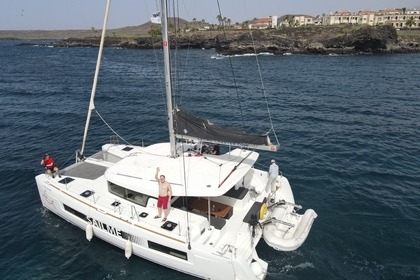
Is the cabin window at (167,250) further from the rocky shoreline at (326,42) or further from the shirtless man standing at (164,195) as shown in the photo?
the rocky shoreline at (326,42)

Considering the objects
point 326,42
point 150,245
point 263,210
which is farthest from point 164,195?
point 326,42

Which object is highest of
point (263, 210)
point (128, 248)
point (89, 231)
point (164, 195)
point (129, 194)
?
point (164, 195)

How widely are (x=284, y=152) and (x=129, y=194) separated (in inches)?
511

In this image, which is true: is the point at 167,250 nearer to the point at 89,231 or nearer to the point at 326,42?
the point at 89,231

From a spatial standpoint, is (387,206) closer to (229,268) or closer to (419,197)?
(419,197)

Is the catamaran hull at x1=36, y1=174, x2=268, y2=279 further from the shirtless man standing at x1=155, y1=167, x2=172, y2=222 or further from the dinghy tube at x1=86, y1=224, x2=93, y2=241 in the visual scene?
the shirtless man standing at x1=155, y1=167, x2=172, y2=222

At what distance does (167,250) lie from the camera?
1148 cm

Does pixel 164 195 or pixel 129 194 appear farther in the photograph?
pixel 129 194

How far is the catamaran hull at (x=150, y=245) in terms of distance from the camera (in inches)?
411

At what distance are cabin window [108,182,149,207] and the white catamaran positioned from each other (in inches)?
1.6

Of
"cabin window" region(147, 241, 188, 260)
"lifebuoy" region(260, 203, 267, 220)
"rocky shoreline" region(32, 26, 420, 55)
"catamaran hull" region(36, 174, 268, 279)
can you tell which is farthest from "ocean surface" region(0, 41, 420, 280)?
"rocky shoreline" region(32, 26, 420, 55)

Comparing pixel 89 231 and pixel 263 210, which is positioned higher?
pixel 263 210

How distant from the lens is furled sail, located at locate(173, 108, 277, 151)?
485 inches

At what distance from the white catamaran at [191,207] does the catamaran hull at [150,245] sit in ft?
0.11
